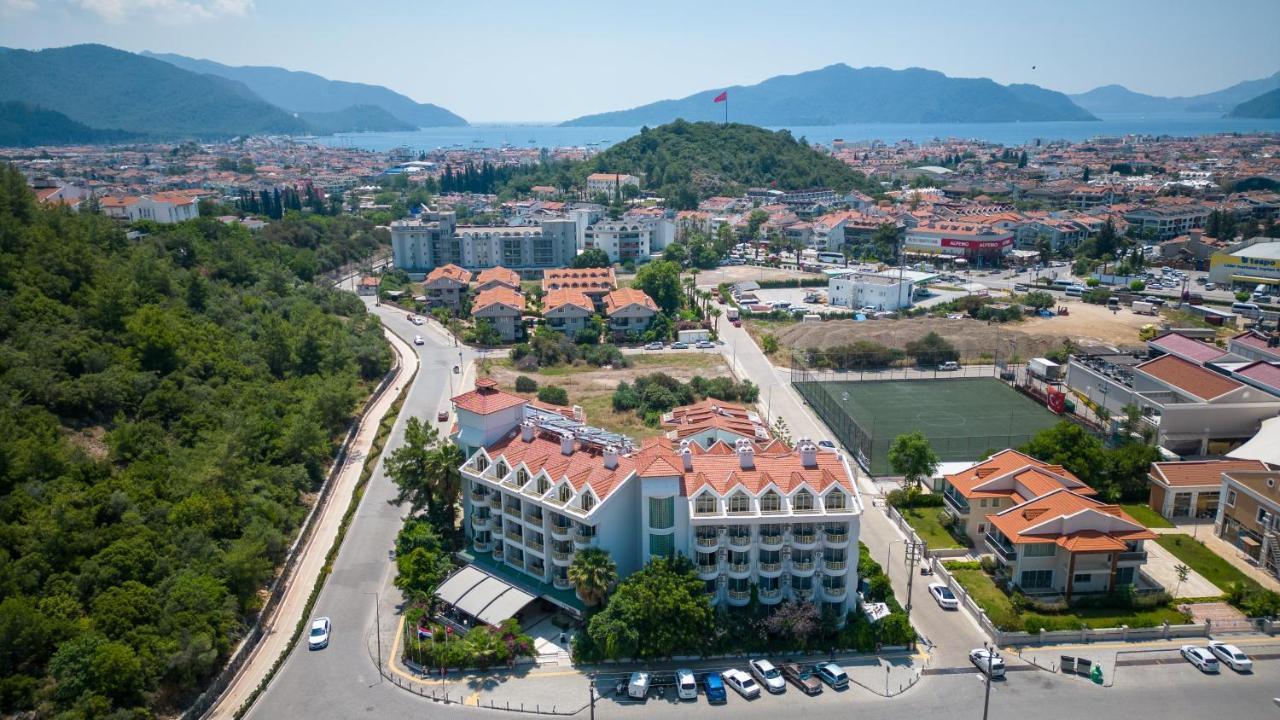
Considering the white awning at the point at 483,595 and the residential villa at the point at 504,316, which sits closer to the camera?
the white awning at the point at 483,595

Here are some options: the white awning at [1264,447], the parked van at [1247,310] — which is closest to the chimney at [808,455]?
the white awning at [1264,447]

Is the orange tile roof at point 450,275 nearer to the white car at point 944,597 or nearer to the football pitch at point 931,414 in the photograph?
the football pitch at point 931,414

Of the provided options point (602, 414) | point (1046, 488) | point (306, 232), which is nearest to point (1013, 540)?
point (1046, 488)

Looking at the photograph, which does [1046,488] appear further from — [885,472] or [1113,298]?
[1113,298]

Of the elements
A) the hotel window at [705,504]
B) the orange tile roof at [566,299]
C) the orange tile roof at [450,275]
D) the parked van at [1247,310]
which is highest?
the orange tile roof at [450,275]

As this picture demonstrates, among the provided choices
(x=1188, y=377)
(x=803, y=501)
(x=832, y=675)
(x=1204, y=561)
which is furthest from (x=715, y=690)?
(x=1188, y=377)

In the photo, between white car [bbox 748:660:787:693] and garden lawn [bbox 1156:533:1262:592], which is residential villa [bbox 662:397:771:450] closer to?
white car [bbox 748:660:787:693]
